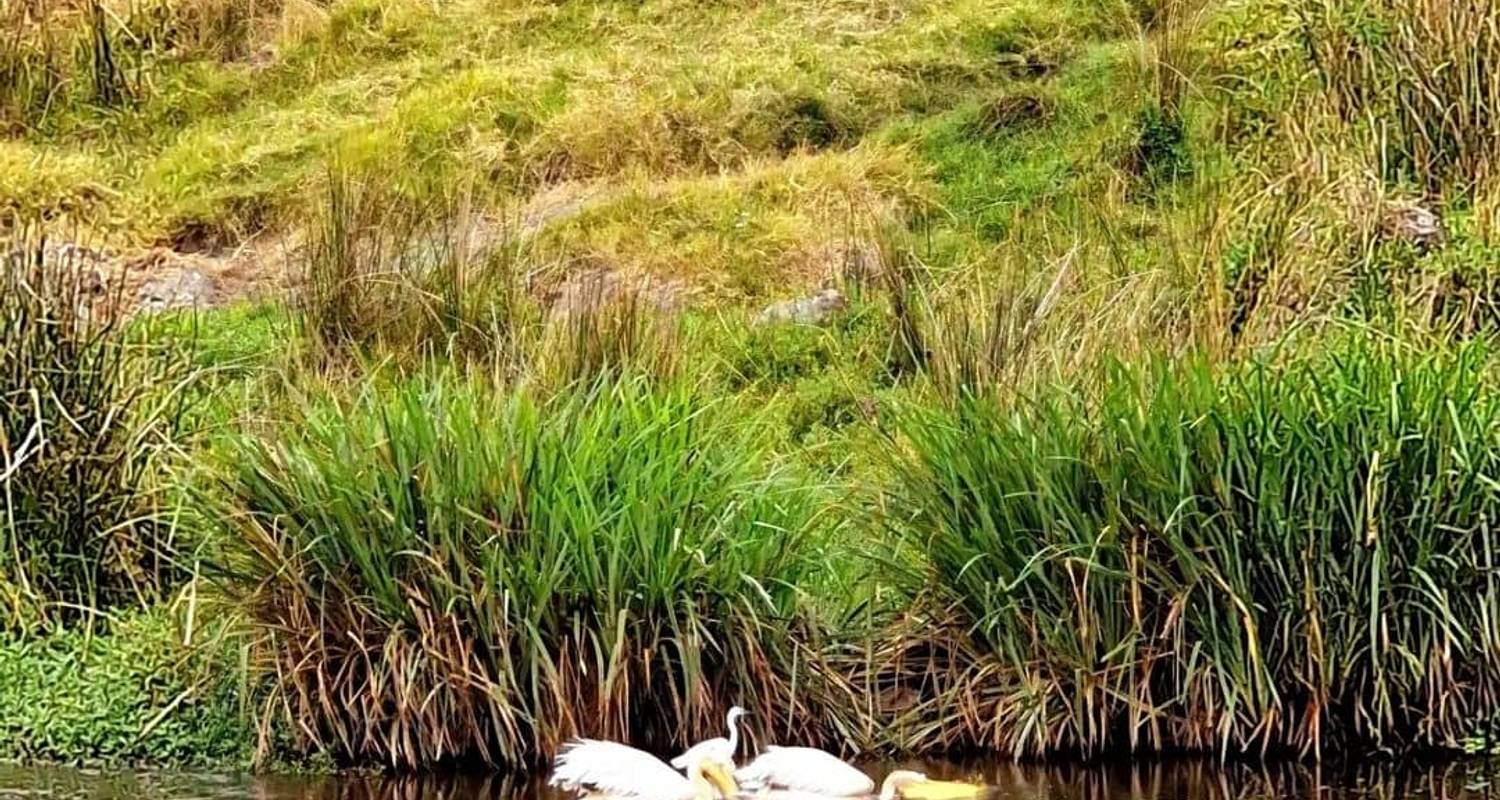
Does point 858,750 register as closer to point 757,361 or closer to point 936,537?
point 936,537

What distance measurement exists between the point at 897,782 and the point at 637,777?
0.78 m

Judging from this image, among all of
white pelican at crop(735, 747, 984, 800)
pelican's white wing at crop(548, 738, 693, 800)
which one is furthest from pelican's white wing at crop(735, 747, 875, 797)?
pelican's white wing at crop(548, 738, 693, 800)

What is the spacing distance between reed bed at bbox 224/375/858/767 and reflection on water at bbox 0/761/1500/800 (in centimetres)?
21

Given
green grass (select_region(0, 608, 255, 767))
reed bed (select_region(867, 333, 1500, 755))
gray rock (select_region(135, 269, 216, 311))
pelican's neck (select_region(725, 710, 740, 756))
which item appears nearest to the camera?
pelican's neck (select_region(725, 710, 740, 756))

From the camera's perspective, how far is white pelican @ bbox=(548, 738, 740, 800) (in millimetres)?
6512

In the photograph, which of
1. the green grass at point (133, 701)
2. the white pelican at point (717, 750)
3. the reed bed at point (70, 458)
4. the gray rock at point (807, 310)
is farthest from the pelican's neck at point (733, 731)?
the gray rock at point (807, 310)

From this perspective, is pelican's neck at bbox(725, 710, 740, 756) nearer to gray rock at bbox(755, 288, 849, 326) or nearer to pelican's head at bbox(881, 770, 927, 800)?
pelican's head at bbox(881, 770, 927, 800)

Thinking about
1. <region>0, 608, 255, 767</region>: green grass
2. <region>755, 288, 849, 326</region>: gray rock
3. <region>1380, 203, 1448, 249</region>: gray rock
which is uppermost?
<region>1380, 203, 1448, 249</region>: gray rock

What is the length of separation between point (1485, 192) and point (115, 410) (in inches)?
277

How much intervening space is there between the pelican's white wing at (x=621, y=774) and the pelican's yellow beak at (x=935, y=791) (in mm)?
664

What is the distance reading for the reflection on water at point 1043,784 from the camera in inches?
267

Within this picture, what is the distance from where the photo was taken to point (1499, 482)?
7273 mm

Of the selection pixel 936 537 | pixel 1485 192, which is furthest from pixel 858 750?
pixel 1485 192

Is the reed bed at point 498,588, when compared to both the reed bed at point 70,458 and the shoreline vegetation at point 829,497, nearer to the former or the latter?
the shoreline vegetation at point 829,497
